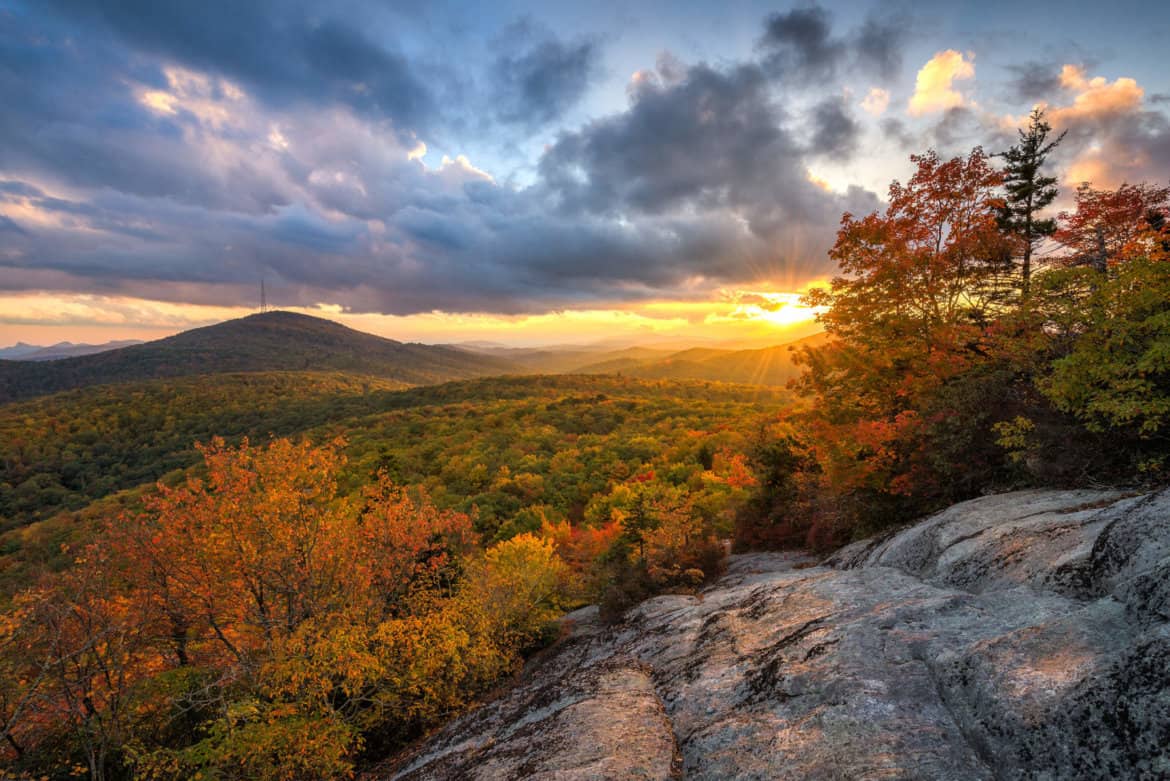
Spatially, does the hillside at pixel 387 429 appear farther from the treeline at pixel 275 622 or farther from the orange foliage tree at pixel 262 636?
the orange foliage tree at pixel 262 636

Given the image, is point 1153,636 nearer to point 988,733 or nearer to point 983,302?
point 988,733

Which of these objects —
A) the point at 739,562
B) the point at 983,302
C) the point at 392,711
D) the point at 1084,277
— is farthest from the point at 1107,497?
the point at 392,711

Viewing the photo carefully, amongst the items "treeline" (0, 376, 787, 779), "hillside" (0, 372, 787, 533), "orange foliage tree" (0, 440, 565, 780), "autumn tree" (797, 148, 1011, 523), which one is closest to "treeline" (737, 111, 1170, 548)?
"autumn tree" (797, 148, 1011, 523)

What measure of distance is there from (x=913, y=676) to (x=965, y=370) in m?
12.5

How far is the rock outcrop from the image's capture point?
4.40m

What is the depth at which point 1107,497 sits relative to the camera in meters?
8.73

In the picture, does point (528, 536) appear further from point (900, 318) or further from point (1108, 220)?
point (1108, 220)

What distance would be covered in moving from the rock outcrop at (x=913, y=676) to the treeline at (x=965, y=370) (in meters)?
1.70

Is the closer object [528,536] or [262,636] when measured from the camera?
[262,636]

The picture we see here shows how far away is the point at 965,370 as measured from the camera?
1471cm

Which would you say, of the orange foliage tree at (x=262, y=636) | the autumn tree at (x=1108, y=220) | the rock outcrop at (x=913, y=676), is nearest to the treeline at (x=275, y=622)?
the orange foliage tree at (x=262, y=636)

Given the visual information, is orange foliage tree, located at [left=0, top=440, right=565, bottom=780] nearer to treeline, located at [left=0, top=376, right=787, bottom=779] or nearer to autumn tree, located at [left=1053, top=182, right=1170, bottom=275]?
treeline, located at [left=0, top=376, right=787, bottom=779]

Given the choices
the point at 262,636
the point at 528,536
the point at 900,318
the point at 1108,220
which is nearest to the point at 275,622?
the point at 262,636

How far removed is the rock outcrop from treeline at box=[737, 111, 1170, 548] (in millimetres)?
1701
